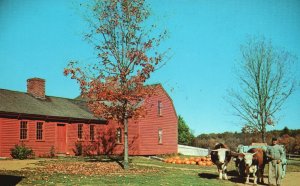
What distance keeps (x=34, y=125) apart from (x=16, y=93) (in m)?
4.19

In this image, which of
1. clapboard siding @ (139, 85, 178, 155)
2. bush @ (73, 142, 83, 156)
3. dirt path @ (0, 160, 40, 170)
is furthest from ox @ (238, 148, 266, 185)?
clapboard siding @ (139, 85, 178, 155)

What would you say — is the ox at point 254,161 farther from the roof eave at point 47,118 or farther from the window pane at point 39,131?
the window pane at point 39,131

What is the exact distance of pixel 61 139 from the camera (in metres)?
33.1

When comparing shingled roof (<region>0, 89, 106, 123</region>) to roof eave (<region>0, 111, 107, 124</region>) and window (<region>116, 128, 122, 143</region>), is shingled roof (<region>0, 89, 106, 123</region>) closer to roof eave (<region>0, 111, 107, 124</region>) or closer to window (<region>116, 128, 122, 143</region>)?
roof eave (<region>0, 111, 107, 124</region>)

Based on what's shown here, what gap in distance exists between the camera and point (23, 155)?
27.8 m

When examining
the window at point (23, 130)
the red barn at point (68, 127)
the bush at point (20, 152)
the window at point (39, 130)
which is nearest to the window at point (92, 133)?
the red barn at point (68, 127)

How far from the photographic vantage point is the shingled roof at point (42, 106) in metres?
29.1

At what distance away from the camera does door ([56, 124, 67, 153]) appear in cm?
3284

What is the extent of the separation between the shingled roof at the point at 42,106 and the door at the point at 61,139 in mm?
1064

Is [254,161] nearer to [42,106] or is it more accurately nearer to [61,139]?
[61,139]

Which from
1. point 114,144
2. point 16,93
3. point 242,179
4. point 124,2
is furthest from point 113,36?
point 114,144

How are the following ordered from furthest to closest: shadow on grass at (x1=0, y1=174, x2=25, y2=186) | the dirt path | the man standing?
the dirt path → the man standing → shadow on grass at (x1=0, y1=174, x2=25, y2=186)

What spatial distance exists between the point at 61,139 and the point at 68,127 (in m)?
1.27

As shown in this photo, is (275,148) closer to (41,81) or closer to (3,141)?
(3,141)
